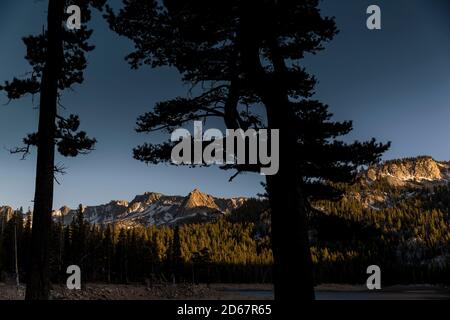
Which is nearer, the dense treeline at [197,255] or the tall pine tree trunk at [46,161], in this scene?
the tall pine tree trunk at [46,161]

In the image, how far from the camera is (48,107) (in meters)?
11.5

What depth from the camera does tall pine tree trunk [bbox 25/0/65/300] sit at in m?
10.6

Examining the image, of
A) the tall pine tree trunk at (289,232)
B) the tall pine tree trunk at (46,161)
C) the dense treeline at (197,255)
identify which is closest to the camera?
the tall pine tree trunk at (289,232)

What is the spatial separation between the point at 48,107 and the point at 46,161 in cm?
146

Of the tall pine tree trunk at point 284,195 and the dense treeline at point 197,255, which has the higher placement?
the tall pine tree trunk at point 284,195

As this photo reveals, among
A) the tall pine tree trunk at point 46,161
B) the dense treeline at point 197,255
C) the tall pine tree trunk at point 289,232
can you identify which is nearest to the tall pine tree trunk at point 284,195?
the tall pine tree trunk at point 289,232

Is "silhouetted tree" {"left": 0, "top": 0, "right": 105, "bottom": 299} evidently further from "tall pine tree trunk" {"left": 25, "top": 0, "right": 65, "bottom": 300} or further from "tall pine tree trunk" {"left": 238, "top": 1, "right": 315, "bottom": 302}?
"tall pine tree trunk" {"left": 238, "top": 1, "right": 315, "bottom": 302}

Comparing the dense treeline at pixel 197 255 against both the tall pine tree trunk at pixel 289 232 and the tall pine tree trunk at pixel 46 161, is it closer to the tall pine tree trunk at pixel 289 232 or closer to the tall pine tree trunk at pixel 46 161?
the tall pine tree trunk at pixel 289 232

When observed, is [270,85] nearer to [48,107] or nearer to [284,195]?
[284,195]

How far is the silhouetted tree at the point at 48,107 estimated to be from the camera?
10688mm

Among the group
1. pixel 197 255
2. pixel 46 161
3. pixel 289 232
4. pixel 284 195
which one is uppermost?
pixel 46 161

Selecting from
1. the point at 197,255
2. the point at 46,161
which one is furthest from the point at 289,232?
the point at 197,255
